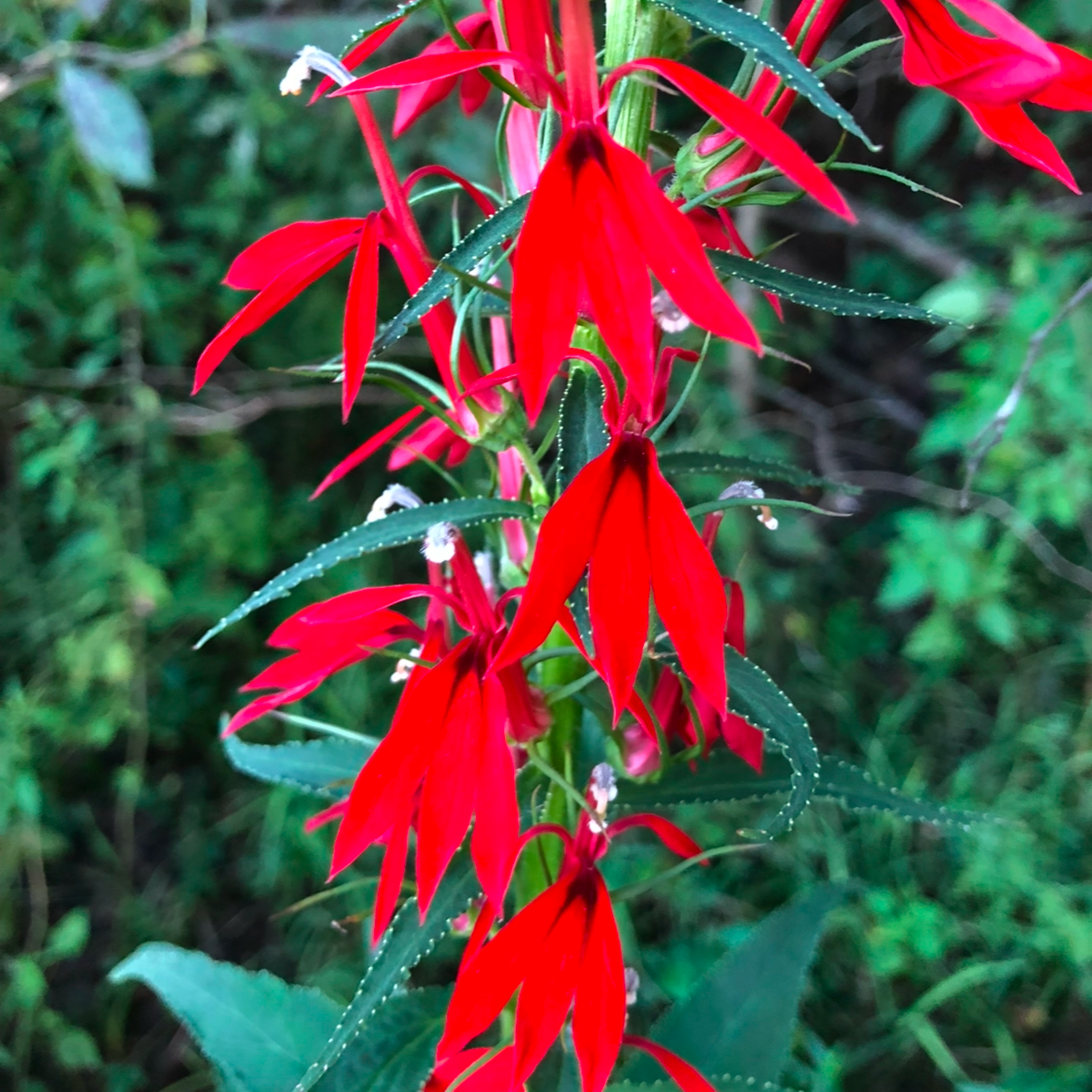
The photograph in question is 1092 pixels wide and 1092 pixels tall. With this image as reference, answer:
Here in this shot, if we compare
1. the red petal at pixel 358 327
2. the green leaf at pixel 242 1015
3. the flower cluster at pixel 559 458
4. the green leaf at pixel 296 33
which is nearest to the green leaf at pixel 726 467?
the flower cluster at pixel 559 458

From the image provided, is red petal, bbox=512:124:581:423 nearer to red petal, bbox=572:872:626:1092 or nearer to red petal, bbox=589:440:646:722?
red petal, bbox=589:440:646:722

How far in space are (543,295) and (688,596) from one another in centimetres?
12

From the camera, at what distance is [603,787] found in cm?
46

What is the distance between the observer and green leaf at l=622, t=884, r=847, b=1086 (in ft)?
1.90

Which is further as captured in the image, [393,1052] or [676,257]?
[393,1052]

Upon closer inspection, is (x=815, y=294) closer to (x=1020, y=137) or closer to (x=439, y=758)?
(x=1020, y=137)

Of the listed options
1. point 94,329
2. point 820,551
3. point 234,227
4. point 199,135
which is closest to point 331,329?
point 234,227

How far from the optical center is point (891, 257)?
154cm

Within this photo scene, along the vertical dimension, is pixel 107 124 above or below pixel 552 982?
above

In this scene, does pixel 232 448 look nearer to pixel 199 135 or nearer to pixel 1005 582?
pixel 199 135

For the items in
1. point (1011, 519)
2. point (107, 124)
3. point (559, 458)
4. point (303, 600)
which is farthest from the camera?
point (303, 600)

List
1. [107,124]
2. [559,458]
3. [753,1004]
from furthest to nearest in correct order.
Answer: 1. [107,124]
2. [753,1004]
3. [559,458]

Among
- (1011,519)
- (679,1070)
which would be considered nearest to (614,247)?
(679,1070)

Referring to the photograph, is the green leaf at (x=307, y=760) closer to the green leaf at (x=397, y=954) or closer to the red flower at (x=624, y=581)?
the green leaf at (x=397, y=954)
